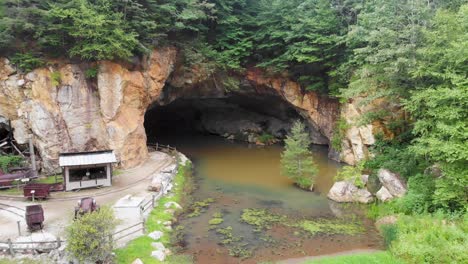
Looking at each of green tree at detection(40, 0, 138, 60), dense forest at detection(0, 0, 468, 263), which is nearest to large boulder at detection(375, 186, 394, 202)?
dense forest at detection(0, 0, 468, 263)

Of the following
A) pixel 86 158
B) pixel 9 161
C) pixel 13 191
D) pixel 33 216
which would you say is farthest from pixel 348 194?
pixel 9 161

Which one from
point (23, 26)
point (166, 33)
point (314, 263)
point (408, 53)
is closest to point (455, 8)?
point (408, 53)

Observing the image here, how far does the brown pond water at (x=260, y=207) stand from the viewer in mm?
16853

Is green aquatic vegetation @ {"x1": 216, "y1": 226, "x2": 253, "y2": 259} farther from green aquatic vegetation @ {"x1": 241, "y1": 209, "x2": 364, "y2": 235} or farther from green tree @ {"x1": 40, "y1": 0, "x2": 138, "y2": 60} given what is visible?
green tree @ {"x1": 40, "y1": 0, "x2": 138, "y2": 60}

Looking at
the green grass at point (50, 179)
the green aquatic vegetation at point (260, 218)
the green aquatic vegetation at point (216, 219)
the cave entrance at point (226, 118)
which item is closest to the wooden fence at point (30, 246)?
the green aquatic vegetation at point (216, 219)

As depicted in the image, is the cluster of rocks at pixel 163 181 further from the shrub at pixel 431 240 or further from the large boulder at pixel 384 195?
the shrub at pixel 431 240

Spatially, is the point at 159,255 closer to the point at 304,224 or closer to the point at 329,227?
the point at 304,224

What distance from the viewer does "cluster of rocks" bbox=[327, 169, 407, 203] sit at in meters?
20.9

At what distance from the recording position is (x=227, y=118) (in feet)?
154

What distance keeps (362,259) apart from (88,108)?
20.5 metres

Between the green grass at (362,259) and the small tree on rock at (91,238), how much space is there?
25.9 ft

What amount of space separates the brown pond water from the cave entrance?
685 cm

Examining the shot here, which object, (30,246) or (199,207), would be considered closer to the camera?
(30,246)

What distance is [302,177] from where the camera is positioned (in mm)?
24938
